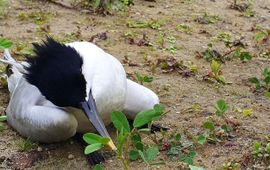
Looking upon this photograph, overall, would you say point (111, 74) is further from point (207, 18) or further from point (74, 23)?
point (207, 18)

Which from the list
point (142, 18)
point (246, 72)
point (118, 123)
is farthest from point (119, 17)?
point (118, 123)

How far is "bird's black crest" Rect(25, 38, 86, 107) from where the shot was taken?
113 inches

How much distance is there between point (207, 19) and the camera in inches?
222

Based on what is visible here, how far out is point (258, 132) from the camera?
3.52 metres

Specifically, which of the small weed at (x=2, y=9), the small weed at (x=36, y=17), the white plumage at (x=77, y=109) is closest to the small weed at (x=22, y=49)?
the small weed at (x=36, y=17)

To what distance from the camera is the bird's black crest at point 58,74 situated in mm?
2883

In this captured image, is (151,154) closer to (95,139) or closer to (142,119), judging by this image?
(142,119)

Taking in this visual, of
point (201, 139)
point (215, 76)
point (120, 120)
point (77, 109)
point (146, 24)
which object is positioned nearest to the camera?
point (120, 120)

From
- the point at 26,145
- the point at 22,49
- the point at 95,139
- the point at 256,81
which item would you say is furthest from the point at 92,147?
the point at 22,49

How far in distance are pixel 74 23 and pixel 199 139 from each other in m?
2.41

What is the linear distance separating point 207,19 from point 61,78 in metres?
2.99

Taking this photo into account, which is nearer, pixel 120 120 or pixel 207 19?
pixel 120 120

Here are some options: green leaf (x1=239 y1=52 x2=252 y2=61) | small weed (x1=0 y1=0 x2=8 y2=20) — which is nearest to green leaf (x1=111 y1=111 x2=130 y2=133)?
green leaf (x1=239 y1=52 x2=252 y2=61)

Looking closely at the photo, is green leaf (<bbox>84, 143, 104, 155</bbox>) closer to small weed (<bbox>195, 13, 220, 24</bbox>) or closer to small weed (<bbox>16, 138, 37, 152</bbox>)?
small weed (<bbox>16, 138, 37, 152</bbox>)
